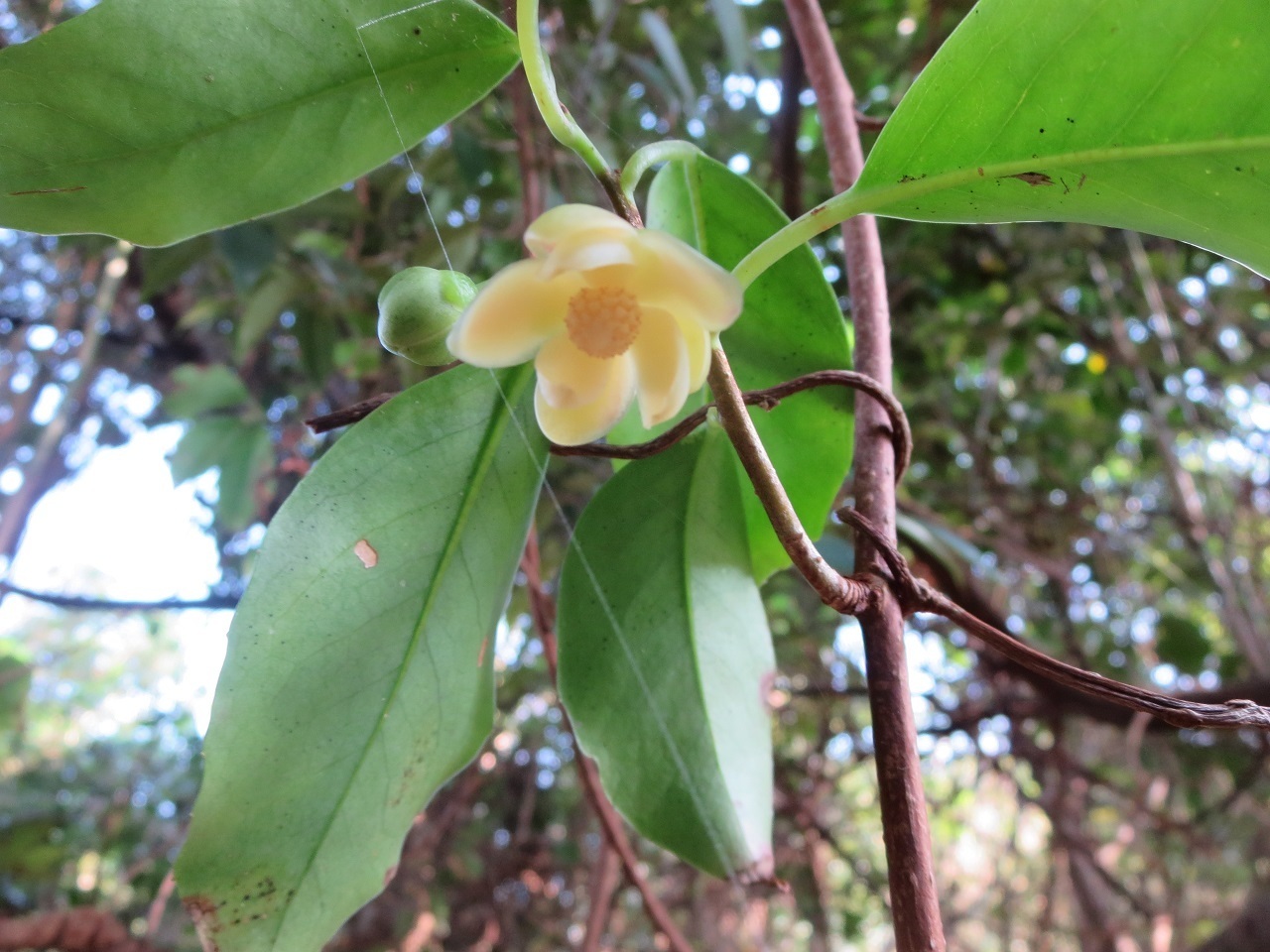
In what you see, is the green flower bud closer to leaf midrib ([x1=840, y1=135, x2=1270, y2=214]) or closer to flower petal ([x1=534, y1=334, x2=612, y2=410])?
flower petal ([x1=534, y1=334, x2=612, y2=410])

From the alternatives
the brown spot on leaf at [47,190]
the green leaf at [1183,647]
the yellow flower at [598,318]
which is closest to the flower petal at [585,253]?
the yellow flower at [598,318]

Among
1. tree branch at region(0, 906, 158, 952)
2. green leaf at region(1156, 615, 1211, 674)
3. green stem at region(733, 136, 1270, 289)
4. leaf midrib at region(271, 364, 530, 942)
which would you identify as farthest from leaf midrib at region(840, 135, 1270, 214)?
green leaf at region(1156, 615, 1211, 674)

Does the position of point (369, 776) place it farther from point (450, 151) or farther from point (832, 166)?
point (450, 151)

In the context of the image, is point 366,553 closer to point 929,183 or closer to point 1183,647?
point 929,183

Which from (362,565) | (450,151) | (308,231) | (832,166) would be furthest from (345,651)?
(308,231)

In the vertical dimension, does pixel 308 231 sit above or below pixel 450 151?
below

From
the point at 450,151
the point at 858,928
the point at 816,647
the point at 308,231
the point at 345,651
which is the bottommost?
the point at 858,928
